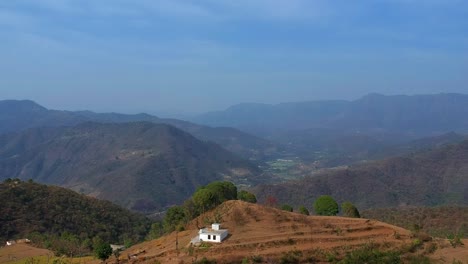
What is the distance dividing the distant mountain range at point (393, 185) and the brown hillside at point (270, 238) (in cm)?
9629

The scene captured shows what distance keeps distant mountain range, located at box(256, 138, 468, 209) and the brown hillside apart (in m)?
96.3

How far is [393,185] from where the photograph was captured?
166375mm

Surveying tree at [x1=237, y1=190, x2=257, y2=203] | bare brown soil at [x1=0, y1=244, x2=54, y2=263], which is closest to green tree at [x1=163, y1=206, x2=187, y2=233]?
tree at [x1=237, y1=190, x2=257, y2=203]

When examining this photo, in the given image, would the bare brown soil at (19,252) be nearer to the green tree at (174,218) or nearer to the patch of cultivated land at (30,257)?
the patch of cultivated land at (30,257)

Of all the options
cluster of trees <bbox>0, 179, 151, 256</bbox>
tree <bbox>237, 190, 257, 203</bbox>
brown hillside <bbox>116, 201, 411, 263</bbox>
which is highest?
brown hillside <bbox>116, 201, 411, 263</bbox>

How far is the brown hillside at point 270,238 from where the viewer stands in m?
39.2

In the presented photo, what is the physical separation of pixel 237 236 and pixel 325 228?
31.8ft

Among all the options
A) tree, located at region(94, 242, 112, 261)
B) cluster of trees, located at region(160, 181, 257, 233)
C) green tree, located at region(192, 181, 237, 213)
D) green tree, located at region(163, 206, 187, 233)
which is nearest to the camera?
tree, located at region(94, 242, 112, 261)

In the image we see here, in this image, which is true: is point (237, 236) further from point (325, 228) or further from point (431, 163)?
point (431, 163)

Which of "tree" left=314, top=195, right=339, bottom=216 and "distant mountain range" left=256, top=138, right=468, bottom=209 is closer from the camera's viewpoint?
"tree" left=314, top=195, right=339, bottom=216

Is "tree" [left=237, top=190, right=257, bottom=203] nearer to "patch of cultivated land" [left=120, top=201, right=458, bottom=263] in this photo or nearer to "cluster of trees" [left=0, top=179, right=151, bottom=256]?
"patch of cultivated land" [left=120, top=201, right=458, bottom=263]

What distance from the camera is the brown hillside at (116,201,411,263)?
39188 millimetres

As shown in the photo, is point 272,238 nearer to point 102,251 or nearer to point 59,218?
point 102,251

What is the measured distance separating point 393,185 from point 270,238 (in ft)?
447
